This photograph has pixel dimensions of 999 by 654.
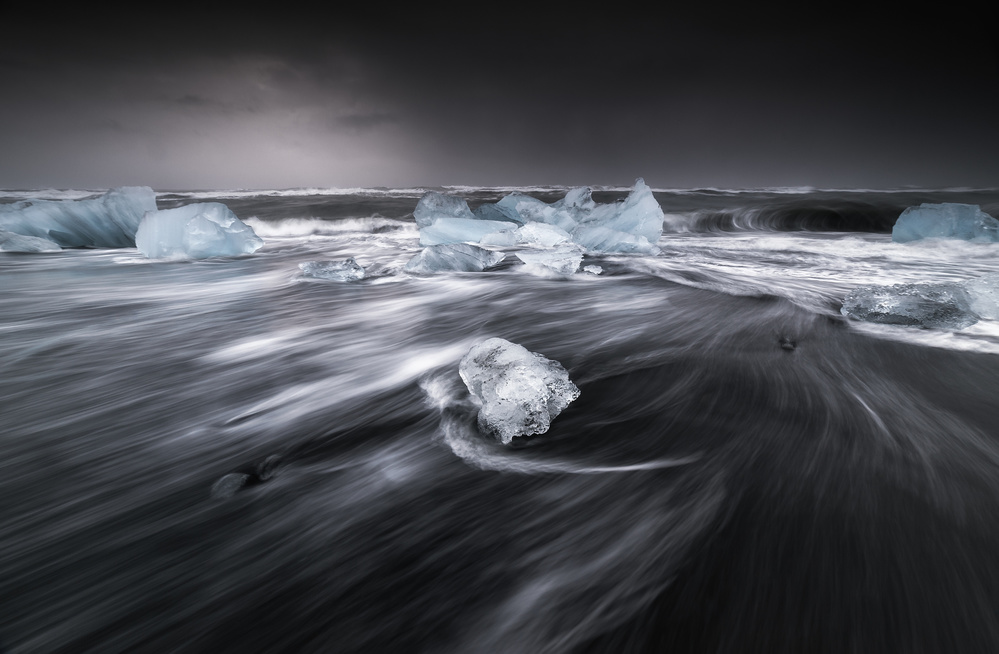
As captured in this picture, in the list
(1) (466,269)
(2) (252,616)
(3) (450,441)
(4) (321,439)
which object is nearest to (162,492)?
(4) (321,439)

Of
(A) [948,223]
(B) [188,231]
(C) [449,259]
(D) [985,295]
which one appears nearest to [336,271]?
(C) [449,259]

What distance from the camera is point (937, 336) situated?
1771mm

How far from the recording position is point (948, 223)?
16.2 ft

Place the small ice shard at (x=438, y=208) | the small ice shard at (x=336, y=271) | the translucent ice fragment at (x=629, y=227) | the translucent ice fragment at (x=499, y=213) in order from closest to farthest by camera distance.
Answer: the small ice shard at (x=336, y=271)
the translucent ice fragment at (x=629, y=227)
the small ice shard at (x=438, y=208)
the translucent ice fragment at (x=499, y=213)

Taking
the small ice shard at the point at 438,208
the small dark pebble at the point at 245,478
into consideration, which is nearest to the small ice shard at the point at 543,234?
the small ice shard at the point at 438,208

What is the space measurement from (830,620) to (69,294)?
14.5 feet

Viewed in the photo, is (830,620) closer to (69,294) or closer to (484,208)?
(69,294)

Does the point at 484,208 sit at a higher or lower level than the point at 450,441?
higher

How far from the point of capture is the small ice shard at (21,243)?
4914mm

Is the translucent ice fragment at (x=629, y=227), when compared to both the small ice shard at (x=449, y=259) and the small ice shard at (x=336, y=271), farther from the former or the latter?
the small ice shard at (x=336, y=271)

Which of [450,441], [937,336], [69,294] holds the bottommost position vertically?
[69,294]

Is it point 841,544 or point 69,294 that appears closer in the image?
point 841,544

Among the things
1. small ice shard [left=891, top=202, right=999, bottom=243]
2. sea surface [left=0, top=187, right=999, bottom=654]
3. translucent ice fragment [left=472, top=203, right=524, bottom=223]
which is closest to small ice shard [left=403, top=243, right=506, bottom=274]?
sea surface [left=0, top=187, right=999, bottom=654]

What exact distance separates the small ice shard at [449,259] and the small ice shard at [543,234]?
1.13 metres
